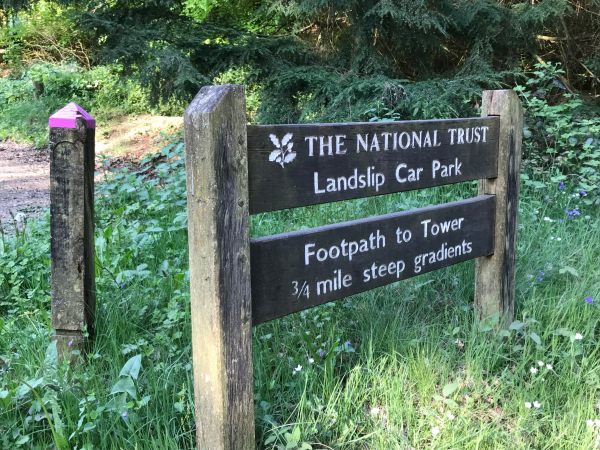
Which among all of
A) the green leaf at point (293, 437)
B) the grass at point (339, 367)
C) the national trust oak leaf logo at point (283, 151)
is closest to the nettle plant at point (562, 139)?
the grass at point (339, 367)

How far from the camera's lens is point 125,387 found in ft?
7.20

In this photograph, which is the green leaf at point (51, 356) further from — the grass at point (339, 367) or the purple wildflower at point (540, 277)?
the purple wildflower at point (540, 277)

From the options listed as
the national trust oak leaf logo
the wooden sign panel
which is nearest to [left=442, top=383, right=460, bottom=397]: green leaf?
the wooden sign panel

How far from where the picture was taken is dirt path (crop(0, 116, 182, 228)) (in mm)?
6816

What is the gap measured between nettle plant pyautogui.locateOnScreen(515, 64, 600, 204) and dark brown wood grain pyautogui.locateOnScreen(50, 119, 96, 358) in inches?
157

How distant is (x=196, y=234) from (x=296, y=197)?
0.42 m

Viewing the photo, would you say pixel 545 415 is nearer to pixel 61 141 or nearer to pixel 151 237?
pixel 61 141

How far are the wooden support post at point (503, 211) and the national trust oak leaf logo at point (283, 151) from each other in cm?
139

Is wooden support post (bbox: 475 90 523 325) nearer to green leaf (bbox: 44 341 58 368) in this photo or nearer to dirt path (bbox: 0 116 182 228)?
green leaf (bbox: 44 341 58 368)

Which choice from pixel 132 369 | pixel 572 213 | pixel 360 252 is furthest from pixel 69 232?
pixel 572 213

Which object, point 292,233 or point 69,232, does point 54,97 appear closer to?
point 69,232

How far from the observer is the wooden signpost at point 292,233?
72.4 inches

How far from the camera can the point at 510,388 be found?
260cm

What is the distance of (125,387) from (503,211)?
2015 millimetres
